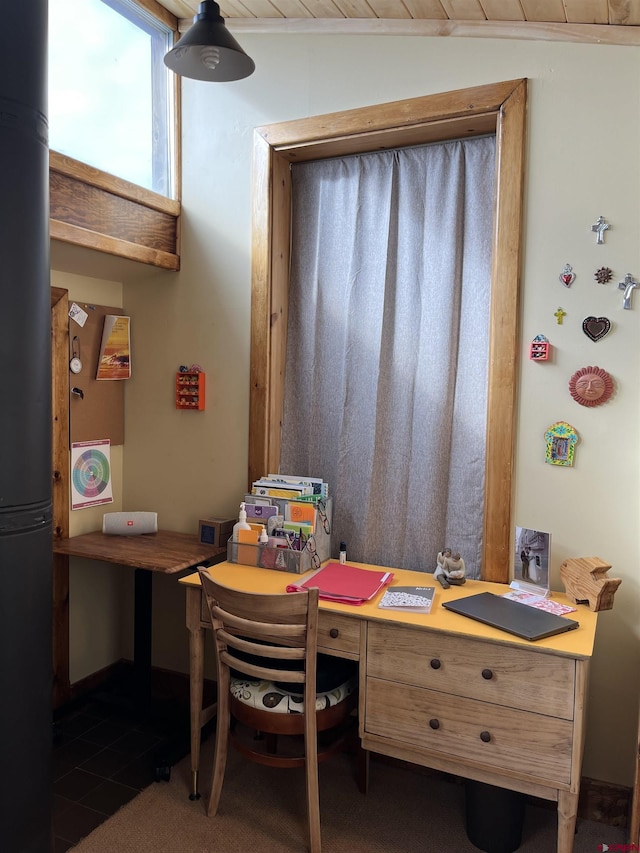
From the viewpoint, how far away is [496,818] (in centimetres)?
208

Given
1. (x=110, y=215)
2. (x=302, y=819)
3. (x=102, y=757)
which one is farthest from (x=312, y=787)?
(x=110, y=215)

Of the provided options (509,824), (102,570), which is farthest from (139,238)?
(509,824)

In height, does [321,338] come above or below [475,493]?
above

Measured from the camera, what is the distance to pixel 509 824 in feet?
6.81

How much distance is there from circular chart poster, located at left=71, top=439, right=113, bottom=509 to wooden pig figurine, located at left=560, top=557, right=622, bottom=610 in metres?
2.02

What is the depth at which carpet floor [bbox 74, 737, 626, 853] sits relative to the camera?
2.12 m

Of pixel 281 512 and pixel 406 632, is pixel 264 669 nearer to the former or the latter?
pixel 406 632

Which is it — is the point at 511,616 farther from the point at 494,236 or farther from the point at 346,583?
the point at 494,236

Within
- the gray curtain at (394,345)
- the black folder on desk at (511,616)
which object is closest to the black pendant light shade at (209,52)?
the gray curtain at (394,345)

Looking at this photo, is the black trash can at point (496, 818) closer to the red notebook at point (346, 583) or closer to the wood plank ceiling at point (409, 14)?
the red notebook at point (346, 583)

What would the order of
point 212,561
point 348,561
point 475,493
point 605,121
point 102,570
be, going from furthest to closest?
point 102,570, point 212,561, point 348,561, point 475,493, point 605,121

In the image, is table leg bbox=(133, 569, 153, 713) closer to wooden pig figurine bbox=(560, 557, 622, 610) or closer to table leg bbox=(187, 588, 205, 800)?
table leg bbox=(187, 588, 205, 800)

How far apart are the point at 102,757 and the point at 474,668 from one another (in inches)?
62.2

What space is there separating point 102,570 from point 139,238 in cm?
154
